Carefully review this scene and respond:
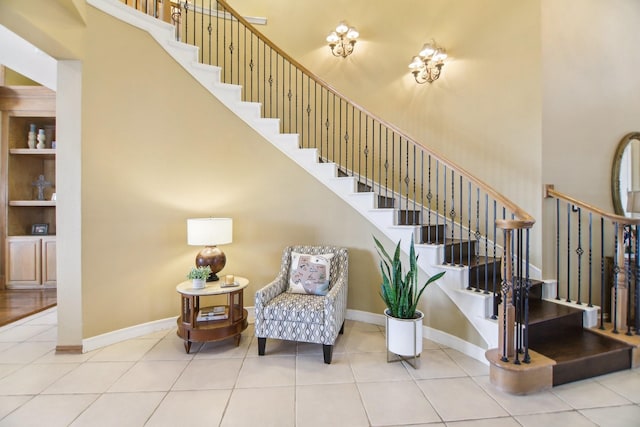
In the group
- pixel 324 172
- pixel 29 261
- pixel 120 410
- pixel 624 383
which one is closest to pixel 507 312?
pixel 624 383

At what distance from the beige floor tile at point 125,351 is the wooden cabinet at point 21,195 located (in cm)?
264

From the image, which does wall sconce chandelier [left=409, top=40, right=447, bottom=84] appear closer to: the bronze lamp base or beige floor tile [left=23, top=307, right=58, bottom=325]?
the bronze lamp base

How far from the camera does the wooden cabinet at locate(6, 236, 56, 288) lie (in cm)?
441

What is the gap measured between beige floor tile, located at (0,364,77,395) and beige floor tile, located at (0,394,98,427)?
0.18 meters

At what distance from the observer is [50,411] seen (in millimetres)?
1982

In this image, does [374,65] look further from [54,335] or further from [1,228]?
[1,228]

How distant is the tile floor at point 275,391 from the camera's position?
75.8 inches

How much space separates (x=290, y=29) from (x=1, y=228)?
5.22 m

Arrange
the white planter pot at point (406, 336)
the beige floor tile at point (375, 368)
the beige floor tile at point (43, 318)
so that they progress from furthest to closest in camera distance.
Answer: the beige floor tile at point (43, 318) < the white planter pot at point (406, 336) < the beige floor tile at point (375, 368)

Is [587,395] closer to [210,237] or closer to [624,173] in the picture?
[624,173]

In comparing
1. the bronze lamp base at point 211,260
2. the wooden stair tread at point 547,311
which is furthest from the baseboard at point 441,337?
the bronze lamp base at point 211,260

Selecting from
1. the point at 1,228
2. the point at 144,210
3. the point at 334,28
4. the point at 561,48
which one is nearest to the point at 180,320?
the point at 144,210

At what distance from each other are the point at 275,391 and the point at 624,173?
4.65 meters

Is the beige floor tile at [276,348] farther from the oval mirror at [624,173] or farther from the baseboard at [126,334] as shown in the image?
the oval mirror at [624,173]
